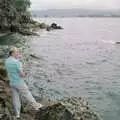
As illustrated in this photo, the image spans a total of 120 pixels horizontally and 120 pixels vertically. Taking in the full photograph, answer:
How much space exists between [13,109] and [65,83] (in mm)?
13308

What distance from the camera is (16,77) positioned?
557 inches

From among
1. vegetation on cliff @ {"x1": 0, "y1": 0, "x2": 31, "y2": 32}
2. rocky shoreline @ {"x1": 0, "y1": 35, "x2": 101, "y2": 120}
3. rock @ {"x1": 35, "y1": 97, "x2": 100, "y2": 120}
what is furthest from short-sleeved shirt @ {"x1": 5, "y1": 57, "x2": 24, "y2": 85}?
vegetation on cliff @ {"x1": 0, "y1": 0, "x2": 31, "y2": 32}

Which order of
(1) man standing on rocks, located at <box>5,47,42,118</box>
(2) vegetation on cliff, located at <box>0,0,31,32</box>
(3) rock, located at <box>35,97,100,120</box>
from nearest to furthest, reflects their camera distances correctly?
(3) rock, located at <box>35,97,100,120</box> < (1) man standing on rocks, located at <box>5,47,42,118</box> < (2) vegetation on cliff, located at <box>0,0,31,32</box>

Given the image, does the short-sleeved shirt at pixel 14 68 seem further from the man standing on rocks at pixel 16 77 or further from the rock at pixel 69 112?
the rock at pixel 69 112

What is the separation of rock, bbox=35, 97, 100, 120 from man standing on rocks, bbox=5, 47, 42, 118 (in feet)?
3.08

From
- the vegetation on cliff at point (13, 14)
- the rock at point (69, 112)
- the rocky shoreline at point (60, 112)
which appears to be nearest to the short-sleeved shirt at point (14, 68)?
the rocky shoreline at point (60, 112)

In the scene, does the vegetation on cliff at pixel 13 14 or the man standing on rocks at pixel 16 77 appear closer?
the man standing on rocks at pixel 16 77

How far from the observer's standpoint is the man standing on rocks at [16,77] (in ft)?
45.4

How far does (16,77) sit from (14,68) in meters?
0.39

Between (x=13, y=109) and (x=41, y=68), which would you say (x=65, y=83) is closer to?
(x=41, y=68)

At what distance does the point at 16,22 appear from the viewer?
8038cm

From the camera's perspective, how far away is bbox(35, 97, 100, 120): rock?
44.3ft

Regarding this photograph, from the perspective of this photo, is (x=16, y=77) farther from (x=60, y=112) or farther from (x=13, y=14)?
(x=13, y=14)

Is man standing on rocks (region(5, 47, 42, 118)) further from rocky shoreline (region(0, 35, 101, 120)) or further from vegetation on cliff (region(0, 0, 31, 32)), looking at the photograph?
vegetation on cliff (region(0, 0, 31, 32))
